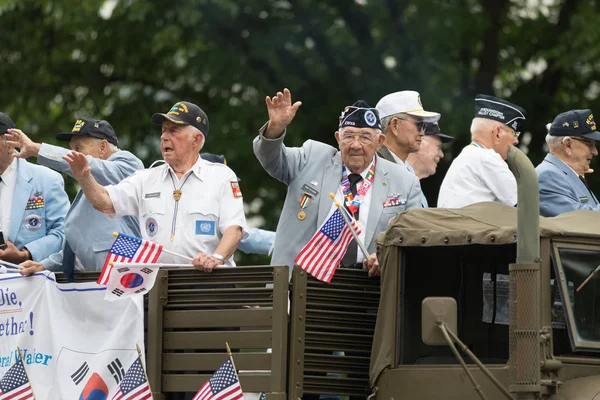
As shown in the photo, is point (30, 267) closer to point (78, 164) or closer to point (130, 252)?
point (78, 164)

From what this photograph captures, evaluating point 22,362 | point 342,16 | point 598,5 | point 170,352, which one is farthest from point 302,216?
point 598,5

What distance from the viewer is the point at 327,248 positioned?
8.34 m

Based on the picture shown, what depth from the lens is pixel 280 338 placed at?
26.6 feet

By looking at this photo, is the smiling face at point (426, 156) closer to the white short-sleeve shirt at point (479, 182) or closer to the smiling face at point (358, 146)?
the white short-sleeve shirt at point (479, 182)

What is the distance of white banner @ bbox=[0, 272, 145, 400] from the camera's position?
895cm

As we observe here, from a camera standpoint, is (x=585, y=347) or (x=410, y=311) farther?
(x=410, y=311)

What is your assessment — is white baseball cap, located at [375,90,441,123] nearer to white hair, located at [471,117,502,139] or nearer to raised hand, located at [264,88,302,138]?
white hair, located at [471,117,502,139]

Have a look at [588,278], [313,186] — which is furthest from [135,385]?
[588,278]

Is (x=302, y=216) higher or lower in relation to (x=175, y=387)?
higher

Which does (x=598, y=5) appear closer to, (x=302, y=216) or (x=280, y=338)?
(x=302, y=216)

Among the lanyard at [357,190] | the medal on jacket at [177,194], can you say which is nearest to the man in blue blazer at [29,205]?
the medal on jacket at [177,194]

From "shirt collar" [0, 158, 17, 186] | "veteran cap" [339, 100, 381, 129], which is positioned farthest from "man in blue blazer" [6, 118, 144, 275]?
"veteran cap" [339, 100, 381, 129]

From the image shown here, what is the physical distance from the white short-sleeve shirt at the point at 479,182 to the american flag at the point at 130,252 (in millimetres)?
2034

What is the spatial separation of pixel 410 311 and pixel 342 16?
10620 millimetres
